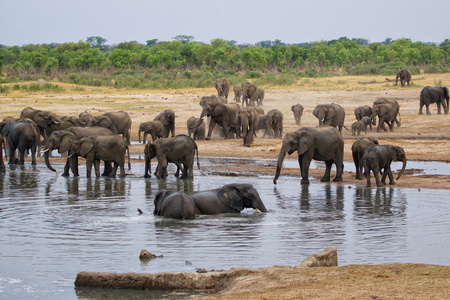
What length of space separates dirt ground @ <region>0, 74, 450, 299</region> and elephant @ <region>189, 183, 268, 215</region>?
5092 mm

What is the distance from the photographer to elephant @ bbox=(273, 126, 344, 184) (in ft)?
56.1

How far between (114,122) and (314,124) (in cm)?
1052

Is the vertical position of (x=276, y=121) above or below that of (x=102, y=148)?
above

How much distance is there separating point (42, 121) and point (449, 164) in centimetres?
1338

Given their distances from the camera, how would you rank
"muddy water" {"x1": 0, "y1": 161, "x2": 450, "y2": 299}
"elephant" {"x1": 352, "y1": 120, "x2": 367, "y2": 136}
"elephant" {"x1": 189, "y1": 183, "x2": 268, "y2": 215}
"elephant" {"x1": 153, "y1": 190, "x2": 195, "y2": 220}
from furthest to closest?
"elephant" {"x1": 352, "y1": 120, "x2": 367, "y2": 136}
"elephant" {"x1": 189, "y1": 183, "x2": 268, "y2": 215}
"elephant" {"x1": 153, "y1": 190, "x2": 195, "y2": 220}
"muddy water" {"x1": 0, "y1": 161, "x2": 450, "y2": 299}

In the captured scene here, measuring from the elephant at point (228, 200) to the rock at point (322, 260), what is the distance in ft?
14.6

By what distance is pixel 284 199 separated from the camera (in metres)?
14.7

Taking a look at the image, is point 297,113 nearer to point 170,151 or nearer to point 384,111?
point 384,111

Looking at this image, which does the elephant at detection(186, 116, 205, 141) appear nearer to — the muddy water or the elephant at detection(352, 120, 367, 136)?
the elephant at detection(352, 120, 367, 136)

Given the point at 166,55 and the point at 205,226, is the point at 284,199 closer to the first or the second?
the point at 205,226

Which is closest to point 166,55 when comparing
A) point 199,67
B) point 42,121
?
point 199,67

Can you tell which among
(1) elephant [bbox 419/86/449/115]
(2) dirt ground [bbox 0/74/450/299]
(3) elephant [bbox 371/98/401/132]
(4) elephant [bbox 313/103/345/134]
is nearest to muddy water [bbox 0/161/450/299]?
(2) dirt ground [bbox 0/74/450/299]

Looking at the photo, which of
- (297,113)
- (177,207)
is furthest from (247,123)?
(177,207)

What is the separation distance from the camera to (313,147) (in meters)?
17.3
